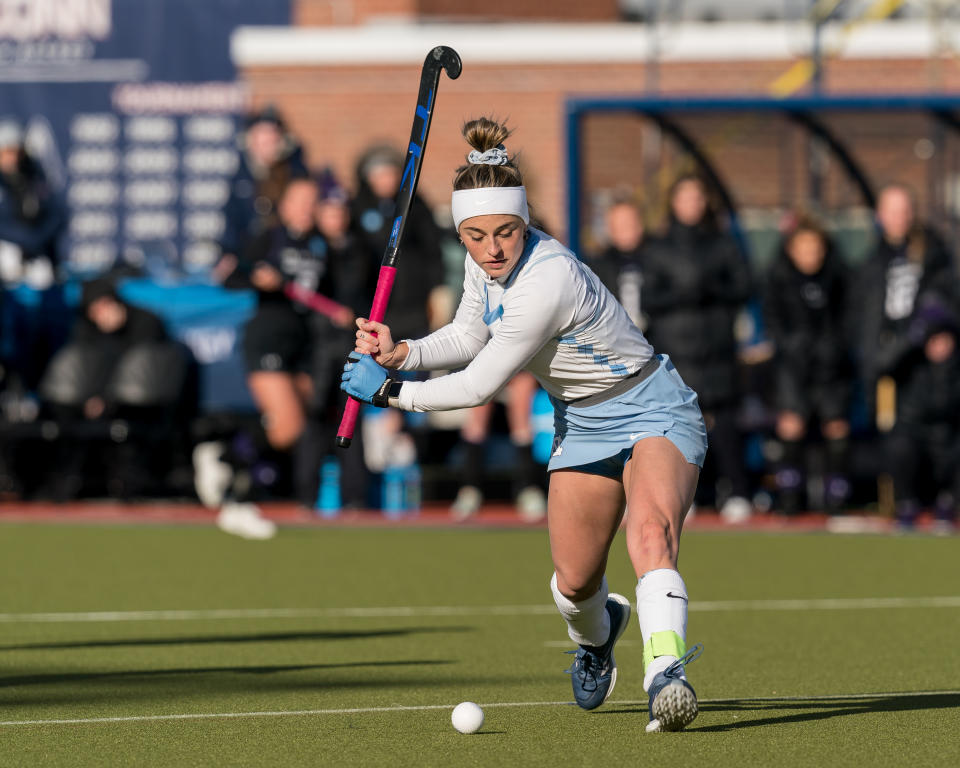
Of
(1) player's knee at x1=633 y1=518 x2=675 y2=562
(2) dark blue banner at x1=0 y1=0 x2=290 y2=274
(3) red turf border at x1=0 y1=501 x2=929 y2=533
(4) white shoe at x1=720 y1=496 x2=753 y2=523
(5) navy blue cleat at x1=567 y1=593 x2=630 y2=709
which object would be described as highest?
(2) dark blue banner at x1=0 y1=0 x2=290 y2=274

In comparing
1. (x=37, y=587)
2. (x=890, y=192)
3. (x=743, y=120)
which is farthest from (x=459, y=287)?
(x=37, y=587)

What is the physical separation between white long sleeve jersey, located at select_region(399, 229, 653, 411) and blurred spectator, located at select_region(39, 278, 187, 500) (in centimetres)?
798

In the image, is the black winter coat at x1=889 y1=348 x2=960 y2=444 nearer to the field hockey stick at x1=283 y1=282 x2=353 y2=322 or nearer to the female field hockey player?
the field hockey stick at x1=283 y1=282 x2=353 y2=322

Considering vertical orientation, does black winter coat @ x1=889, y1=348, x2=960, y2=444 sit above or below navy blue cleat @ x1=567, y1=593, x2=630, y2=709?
above

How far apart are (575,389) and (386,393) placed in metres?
0.61

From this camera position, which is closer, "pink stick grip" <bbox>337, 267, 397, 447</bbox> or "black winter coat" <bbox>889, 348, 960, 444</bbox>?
"pink stick grip" <bbox>337, 267, 397, 447</bbox>

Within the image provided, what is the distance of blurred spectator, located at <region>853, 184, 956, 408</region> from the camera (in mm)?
12758

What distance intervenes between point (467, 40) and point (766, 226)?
8.63 meters

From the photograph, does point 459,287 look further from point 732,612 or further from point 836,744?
point 836,744

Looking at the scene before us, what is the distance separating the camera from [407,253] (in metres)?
13.0

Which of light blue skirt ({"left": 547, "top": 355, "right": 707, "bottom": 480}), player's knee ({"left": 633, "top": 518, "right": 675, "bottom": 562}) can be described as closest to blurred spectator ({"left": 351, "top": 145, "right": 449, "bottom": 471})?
light blue skirt ({"left": 547, "top": 355, "right": 707, "bottom": 480})

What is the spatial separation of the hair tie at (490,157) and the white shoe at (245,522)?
6.67 meters

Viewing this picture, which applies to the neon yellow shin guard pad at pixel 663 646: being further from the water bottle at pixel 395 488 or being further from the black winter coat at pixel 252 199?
the water bottle at pixel 395 488

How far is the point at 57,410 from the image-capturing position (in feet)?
46.4
